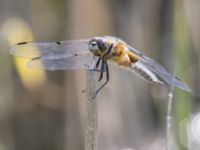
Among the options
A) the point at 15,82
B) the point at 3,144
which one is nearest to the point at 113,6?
the point at 15,82

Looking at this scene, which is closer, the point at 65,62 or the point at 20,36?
the point at 65,62

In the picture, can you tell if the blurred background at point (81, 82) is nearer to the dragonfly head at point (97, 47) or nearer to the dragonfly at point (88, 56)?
the dragonfly at point (88, 56)

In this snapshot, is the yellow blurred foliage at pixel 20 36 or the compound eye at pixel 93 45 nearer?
the compound eye at pixel 93 45

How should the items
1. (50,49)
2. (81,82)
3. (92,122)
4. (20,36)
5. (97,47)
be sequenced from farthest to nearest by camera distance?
(81,82), (20,36), (50,49), (97,47), (92,122)

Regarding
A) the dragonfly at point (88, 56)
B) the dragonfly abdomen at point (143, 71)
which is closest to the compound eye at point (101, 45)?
the dragonfly at point (88, 56)

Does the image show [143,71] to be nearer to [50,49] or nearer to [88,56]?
[88,56]

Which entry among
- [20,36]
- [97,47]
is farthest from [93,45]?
[20,36]

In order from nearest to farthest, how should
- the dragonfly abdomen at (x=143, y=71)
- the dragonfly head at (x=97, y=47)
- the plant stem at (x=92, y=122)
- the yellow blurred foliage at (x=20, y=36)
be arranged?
the plant stem at (x=92, y=122), the dragonfly head at (x=97, y=47), the dragonfly abdomen at (x=143, y=71), the yellow blurred foliage at (x=20, y=36)

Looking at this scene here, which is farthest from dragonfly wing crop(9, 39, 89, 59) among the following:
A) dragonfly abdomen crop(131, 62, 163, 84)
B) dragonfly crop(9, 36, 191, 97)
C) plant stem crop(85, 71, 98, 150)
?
plant stem crop(85, 71, 98, 150)
